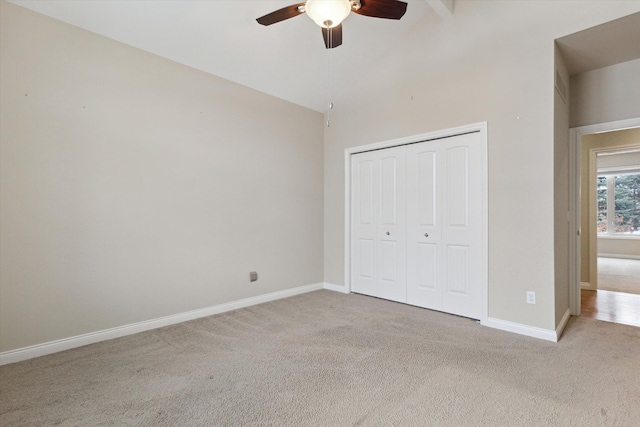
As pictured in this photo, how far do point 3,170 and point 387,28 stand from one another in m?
3.98

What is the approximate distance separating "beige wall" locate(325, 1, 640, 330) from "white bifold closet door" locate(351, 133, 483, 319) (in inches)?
8.6

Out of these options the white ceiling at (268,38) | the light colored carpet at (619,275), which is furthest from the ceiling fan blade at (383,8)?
the light colored carpet at (619,275)

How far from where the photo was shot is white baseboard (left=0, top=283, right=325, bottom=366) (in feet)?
8.29

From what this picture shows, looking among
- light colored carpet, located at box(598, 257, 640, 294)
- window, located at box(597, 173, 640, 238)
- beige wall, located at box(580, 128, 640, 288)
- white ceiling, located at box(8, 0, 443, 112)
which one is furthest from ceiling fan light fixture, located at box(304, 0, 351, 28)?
window, located at box(597, 173, 640, 238)

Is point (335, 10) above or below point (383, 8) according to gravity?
below

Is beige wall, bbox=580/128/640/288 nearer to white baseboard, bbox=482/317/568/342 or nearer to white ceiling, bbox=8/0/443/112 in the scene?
white baseboard, bbox=482/317/568/342

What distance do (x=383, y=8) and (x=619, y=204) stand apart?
30.6 ft

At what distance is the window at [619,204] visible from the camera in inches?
309

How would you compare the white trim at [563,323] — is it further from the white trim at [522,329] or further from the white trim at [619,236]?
the white trim at [619,236]

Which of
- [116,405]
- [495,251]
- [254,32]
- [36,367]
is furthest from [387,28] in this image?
[36,367]

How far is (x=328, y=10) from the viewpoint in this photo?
206 centimetres

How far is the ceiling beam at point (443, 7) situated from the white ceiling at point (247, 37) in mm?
275

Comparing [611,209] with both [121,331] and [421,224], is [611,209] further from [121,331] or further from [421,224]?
[121,331]

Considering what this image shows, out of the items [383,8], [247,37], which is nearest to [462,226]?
[383,8]
